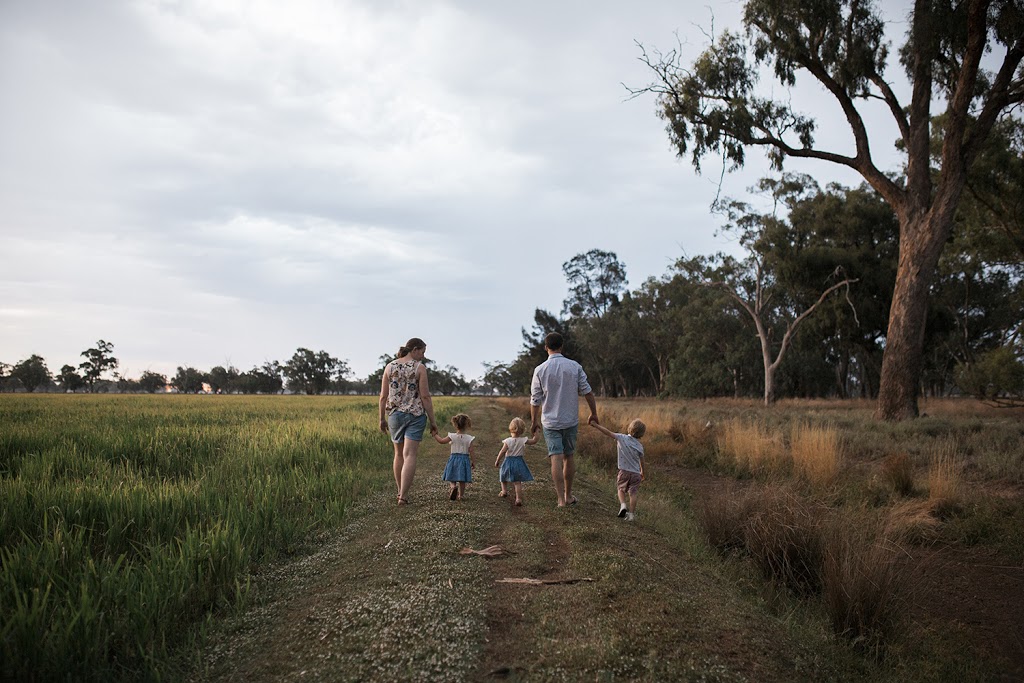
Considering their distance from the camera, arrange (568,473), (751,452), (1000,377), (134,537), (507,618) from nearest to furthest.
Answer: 1. (507,618)
2. (134,537)
3. (568,473)
4. (751,452)
5. (1000,377)

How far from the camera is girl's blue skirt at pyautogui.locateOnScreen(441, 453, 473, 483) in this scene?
761 centimetres

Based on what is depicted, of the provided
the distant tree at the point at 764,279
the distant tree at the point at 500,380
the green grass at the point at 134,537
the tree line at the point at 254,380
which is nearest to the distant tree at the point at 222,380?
the tree line at the point at 254,380

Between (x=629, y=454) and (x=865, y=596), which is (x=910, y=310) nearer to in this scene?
(x=629, y=454)

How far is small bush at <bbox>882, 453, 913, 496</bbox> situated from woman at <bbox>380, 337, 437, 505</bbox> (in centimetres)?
711

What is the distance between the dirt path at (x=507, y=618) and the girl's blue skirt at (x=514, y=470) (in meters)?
1.24

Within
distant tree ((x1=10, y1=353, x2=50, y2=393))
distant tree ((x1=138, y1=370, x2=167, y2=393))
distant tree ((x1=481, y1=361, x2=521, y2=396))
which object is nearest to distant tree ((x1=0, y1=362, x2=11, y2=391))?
distant tree ((x1=10, y1=353, x2=50, y2=393))

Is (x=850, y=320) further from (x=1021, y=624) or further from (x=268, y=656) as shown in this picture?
(x=268, y=656)

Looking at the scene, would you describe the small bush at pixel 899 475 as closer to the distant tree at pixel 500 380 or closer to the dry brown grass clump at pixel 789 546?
the dry brown grass clump at pixel 789 546

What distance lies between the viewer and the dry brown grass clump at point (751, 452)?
37.7ft

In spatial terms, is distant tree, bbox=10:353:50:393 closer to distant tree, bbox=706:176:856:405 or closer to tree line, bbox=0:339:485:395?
tree line, bbox=0:339:485:395

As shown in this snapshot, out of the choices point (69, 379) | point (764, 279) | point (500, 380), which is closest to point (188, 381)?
point (69, 379)

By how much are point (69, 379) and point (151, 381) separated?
23017 millimetres

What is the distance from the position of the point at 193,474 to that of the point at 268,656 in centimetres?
598

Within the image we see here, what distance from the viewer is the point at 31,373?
91562 mm
